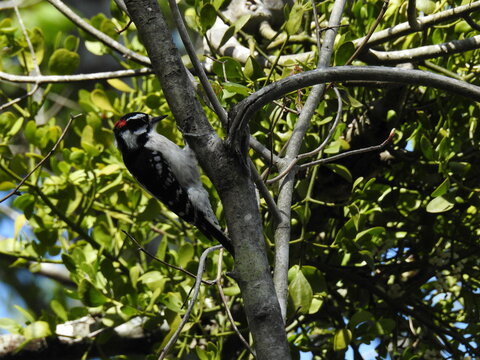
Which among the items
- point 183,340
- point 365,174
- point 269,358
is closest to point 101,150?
point 183,340

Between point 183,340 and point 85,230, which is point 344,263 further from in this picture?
point 85,230

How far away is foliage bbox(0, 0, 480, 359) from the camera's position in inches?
67.1

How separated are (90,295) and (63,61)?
662 millimetres

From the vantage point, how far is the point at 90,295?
1769mm

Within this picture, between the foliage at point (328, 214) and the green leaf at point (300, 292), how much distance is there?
15 centimetres

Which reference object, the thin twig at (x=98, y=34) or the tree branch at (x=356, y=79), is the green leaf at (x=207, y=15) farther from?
the tree branch at (x=356, y=79)

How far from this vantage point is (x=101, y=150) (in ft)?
6.54

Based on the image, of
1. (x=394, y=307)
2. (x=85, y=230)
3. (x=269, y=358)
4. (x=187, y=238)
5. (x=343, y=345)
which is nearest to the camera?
(x=269, y=358)

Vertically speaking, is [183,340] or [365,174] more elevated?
[365,174]

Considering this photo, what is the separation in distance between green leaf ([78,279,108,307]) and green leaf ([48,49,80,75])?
617 mm

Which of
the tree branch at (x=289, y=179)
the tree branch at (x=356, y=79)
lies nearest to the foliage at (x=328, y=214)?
the tree branch at (x=289, y=179)

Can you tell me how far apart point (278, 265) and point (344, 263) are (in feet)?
2.22

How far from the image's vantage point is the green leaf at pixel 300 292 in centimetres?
146

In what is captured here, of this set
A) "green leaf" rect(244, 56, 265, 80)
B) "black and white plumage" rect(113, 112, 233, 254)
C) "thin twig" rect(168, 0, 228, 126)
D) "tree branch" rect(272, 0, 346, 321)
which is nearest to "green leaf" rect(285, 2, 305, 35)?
"tree branch" rect(272, 0, 346, 321)
